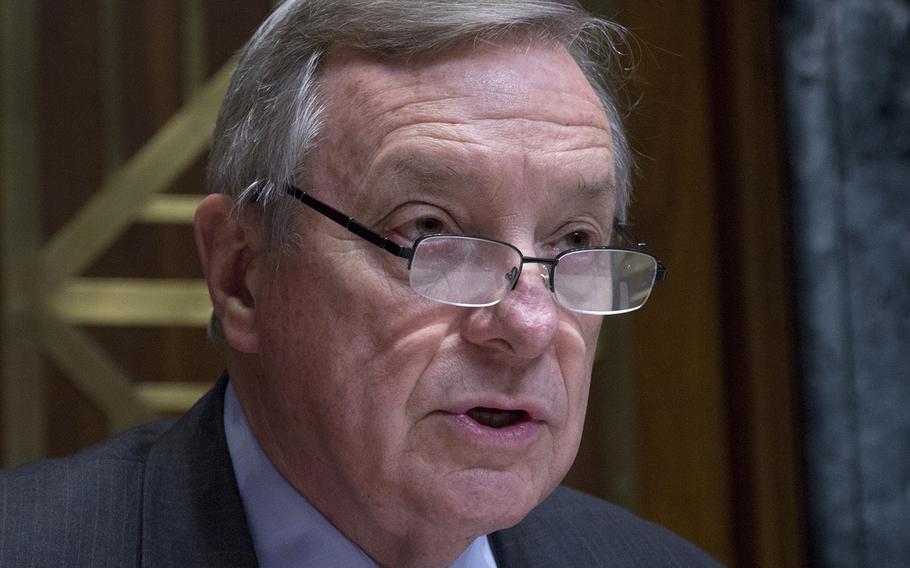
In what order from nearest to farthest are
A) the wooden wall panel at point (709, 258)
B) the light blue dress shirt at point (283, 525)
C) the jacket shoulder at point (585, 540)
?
1. the light blue dress shirt at point (283, 525)
2. the jacket shoulder at point (585, 540)
3. the wooden wall panel at point (709, 258)

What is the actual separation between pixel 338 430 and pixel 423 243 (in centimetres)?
24

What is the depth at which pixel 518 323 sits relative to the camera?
1.27 meters

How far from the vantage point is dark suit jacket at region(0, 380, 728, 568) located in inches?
51.7

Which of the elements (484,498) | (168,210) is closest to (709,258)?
(168,210)

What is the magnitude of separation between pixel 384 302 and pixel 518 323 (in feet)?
0.52

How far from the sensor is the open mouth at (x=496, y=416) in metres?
1.29

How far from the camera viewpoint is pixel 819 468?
8.24ft

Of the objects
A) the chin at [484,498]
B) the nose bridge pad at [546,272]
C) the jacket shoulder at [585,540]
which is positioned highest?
the nose bridge pad at [546,272]

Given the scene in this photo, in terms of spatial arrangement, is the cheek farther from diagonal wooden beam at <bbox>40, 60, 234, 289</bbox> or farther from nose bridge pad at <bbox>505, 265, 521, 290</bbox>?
diagonal wooden beam at <bbox>40, 60, 234, 289</bbox>

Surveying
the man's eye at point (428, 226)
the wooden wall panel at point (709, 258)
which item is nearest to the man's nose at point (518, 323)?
the man's eye at point (428, 226)

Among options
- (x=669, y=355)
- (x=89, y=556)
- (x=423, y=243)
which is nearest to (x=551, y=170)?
(x=423, y=243)

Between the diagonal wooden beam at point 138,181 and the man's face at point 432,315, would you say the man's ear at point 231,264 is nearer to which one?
the man's face at point 432,315

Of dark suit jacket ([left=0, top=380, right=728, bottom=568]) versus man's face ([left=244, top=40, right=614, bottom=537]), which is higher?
man's face ([left=244, top=40, right=614, bottom=537])

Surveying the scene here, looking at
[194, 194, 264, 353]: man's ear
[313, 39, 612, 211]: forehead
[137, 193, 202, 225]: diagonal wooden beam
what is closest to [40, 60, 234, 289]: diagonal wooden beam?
[137, 193, 202, 225]: diagonal wooden beam
